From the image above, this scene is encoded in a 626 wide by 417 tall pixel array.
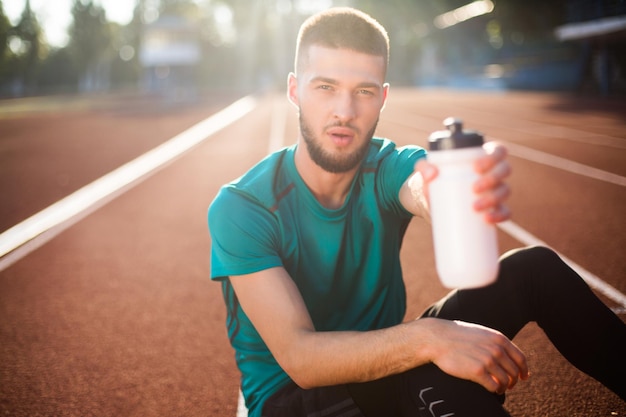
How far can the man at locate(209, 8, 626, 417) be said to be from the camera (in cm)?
168

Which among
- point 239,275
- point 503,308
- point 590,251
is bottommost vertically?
point 590,251

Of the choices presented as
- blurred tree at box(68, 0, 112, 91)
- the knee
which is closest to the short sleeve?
the knee

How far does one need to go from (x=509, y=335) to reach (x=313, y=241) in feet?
2.85

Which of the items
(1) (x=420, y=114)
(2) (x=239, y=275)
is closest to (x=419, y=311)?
(2) (x=239, y=275)

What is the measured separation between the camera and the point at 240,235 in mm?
1920

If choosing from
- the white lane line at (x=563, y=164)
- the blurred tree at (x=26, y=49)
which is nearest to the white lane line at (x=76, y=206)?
the white lane line at (x=563, y=164)

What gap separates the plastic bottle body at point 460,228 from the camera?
1.19 m

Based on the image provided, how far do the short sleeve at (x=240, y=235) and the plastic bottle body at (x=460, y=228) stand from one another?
2.62 ft

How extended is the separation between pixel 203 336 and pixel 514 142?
33.5 feet

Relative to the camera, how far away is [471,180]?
1.19m

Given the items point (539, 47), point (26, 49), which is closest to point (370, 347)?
point (539, 47)

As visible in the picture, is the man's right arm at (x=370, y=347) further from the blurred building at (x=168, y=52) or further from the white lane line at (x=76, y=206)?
the blurred building at (x=168, y=52)

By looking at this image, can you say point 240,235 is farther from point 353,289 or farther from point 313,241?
point 353,289

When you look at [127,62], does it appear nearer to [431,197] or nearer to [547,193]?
[547,193]
